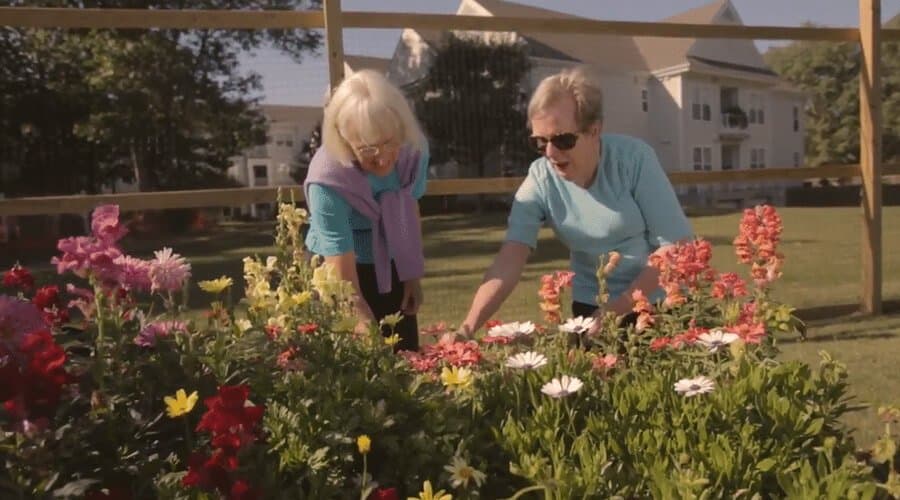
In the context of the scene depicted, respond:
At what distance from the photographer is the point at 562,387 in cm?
154

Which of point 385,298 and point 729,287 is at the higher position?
point 729,287

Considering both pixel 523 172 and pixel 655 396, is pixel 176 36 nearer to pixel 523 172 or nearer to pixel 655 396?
pixel 523 172

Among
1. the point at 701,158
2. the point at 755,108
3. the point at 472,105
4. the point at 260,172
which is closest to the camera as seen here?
the point at 260,172

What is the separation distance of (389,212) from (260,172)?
2355 mm

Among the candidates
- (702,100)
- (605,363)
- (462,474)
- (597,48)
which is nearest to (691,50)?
(597,48)

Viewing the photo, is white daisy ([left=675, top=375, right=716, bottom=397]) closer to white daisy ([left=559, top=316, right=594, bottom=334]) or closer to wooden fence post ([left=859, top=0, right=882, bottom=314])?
white daisy ([left=559, top=316, right=594, bottom=334])

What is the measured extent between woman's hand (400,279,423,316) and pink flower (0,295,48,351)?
1773 mm

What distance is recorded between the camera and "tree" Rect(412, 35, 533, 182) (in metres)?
5.54

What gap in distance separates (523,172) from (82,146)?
279 centimetres

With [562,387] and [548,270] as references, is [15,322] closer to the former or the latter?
[562,387]

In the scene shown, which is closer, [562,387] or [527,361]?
[562,387]

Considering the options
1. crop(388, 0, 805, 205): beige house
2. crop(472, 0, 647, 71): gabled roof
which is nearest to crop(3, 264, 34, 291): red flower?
crop(388, 0, 805, 205): beige house

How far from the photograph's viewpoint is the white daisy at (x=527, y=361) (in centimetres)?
165

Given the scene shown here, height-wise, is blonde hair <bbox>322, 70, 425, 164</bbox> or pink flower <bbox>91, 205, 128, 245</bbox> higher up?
blonde hair <bbox>322, 70, 425, 164</bbox>
